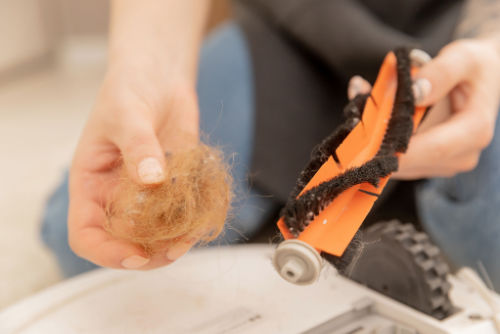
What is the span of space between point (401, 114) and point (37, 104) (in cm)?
131

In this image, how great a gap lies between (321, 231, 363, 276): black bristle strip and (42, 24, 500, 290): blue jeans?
0.21 m

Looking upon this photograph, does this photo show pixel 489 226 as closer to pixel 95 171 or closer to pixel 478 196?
pixel 478 196

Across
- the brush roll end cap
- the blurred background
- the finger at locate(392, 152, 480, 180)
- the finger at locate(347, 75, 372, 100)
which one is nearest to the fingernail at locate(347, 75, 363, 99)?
the finger at locate(347, 75, 372, 100)

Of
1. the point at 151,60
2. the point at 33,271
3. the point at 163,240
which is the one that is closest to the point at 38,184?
the point at 33,271

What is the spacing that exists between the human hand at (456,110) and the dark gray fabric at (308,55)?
90 mm

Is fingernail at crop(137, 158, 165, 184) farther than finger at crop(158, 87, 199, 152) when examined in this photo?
No

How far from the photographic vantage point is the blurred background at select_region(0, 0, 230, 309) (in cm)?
85

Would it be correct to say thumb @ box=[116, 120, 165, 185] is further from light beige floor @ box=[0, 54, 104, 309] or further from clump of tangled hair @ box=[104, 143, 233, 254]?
light beige floor @ box=[0, 54, 104, 309]

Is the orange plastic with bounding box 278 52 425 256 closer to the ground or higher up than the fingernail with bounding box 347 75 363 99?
closer to the ground

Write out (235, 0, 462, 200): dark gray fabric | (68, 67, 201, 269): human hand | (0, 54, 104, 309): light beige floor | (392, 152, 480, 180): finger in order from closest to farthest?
(68, 67, 201, 269): human hand, (392, 152, 480, 180): finger, (235, 0, 462, 200): dark gray fabric, (0, 54, 104, 309): light beige floor

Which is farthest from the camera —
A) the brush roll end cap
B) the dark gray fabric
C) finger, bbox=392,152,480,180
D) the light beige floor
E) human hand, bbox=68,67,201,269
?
the light beige floor

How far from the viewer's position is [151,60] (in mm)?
558

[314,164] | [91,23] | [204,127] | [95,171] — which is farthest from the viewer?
[91,23]

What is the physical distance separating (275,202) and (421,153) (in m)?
0.31
